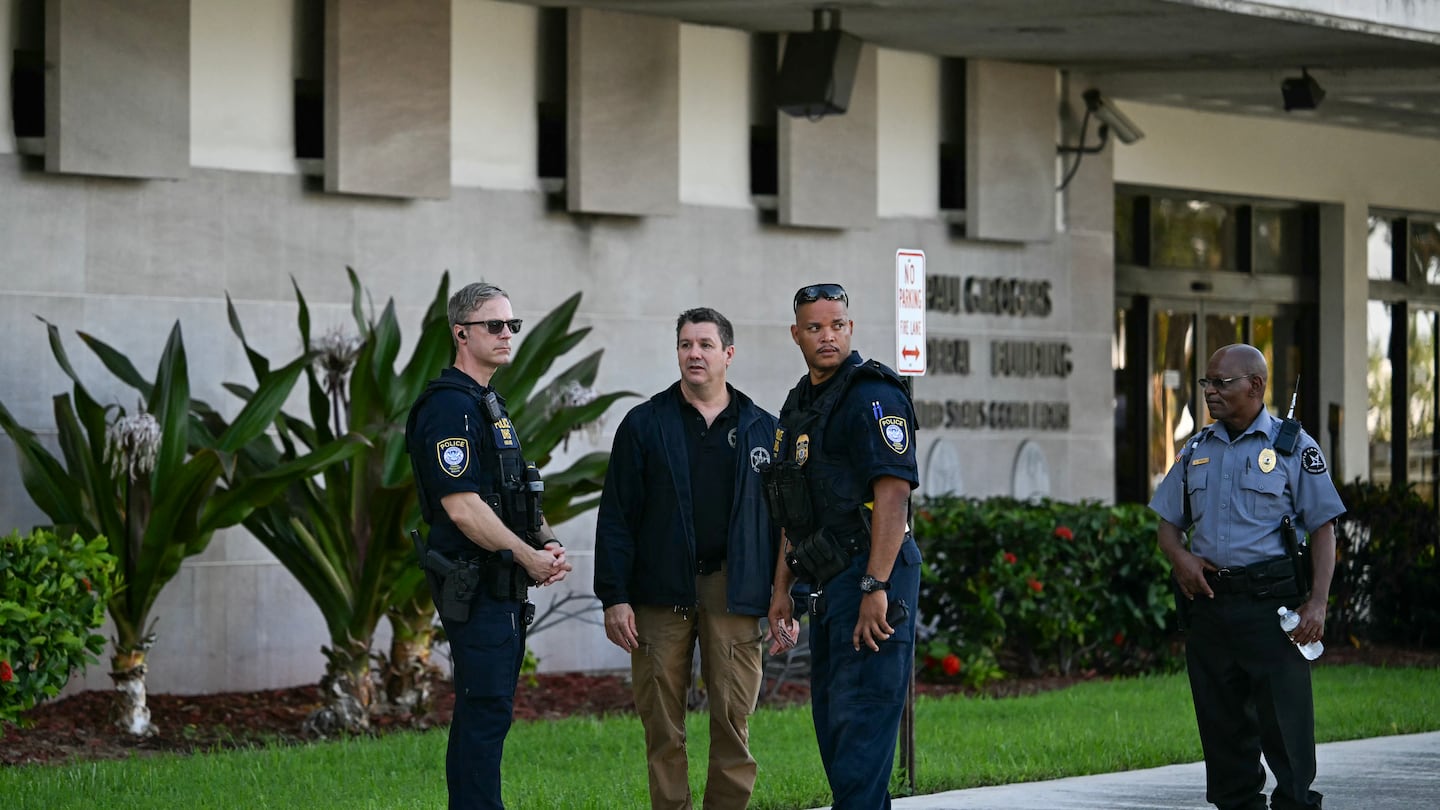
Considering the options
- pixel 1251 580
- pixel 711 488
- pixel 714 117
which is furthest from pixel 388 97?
pixel 1251 580

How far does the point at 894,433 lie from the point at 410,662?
5100 mm

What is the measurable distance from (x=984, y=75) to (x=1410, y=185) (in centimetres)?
627

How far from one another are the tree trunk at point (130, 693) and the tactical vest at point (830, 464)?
495 centimetres

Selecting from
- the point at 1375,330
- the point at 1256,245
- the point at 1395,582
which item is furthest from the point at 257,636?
the point at 1375,330

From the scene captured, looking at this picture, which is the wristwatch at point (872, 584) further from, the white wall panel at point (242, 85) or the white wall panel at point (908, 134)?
the white wall panel at point (908, 134)

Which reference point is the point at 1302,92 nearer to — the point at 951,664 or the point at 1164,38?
the point at 1164,38

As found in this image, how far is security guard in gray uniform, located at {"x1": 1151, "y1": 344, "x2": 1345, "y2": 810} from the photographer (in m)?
7.35

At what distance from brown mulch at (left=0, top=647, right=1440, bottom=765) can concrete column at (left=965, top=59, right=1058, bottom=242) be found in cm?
385

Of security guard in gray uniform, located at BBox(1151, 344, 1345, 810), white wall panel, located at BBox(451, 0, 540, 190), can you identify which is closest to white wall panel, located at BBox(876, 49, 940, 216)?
white wall panel, located at BBox(451, 0, 540, 190)

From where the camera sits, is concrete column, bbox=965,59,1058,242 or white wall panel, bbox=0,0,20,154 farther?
concrete column, bbox=965,59,1058,242

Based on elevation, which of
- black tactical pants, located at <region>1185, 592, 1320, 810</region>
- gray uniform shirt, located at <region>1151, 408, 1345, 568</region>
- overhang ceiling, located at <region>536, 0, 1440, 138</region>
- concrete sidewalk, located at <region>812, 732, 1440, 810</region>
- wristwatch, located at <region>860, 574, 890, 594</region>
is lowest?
concrete sidewalk, located at <region>812, 732, 1440, 810</region>

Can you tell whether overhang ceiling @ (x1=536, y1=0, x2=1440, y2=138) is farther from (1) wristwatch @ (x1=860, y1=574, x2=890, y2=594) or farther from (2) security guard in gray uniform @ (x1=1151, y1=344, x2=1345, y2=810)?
(1) wristwatch @ (x1=860, y1=574, x2=890, y2=594)

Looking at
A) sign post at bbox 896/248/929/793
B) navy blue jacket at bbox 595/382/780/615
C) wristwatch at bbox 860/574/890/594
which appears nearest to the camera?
wristwatch at bbox 860/574/890/594

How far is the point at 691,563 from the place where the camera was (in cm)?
720
